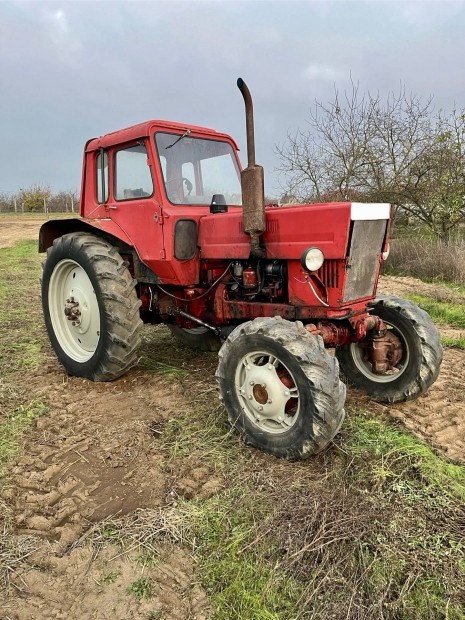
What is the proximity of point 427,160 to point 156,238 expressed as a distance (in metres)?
10.4

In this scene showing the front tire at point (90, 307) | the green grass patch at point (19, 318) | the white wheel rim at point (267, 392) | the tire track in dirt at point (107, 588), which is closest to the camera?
the tire track in dirt at point (107, 588)

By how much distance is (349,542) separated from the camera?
2.16 m

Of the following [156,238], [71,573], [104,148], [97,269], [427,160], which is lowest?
[71,573]

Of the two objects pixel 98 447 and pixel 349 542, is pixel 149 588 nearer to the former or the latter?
pixel 349 542

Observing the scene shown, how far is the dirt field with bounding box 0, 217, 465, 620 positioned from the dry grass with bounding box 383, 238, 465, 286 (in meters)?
5.36

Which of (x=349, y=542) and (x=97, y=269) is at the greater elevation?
(x=97, y=269)

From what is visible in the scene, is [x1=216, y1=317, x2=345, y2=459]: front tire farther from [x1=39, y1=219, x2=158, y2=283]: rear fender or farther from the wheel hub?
the wheel hub

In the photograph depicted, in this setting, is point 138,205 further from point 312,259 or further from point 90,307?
point 312,259

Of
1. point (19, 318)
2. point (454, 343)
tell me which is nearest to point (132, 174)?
point (19, 318)

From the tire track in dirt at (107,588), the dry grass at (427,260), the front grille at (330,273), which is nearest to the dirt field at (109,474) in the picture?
the tire track in dirt at (107,588)

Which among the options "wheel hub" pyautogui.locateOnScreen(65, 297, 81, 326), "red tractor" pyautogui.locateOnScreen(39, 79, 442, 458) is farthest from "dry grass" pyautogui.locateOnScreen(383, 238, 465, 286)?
"wheel hub" pyautogui.locateOnScreen(65, 297, 81, 326)

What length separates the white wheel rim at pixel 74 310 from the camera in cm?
442

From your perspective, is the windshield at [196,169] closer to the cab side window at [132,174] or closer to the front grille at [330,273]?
the cab side window at [132,174]

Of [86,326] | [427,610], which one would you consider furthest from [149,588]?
[86,326]
